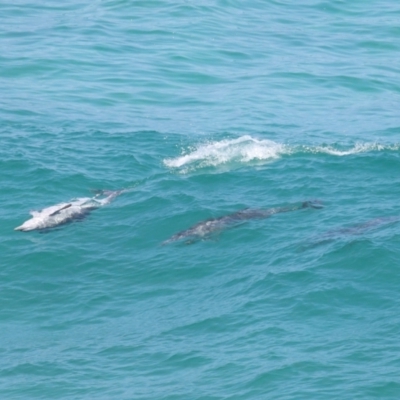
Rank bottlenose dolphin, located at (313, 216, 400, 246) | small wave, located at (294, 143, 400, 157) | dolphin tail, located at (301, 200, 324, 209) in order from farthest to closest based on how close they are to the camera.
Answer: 1. small wave, located at (294, 143, 400, 157)
2. dolphin tail, located at (301, 200, 324, 209)
3. bottlenose dolphin, located at (313, 216, 400, 246)

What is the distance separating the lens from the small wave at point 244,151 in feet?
99.3

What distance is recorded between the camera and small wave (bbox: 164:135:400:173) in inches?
1192

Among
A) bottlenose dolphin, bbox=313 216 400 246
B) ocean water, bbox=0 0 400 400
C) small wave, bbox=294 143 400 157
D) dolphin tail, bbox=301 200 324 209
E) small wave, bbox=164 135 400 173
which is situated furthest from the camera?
small wave, bbox=294 143 400 157

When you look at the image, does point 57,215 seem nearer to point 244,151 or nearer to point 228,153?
point 228,153

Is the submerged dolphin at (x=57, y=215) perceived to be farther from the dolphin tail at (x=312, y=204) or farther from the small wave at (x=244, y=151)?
the dolphin tail at (x=312, y=204)

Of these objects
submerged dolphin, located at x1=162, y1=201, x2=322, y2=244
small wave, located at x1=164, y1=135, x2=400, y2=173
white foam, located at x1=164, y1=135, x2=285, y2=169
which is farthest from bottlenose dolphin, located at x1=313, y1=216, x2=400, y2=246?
white foam, located at x1=164, y1=135, x2=285, y2=169

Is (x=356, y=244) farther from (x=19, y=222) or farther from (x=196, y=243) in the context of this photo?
(x=19, y=222)

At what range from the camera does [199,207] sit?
26.5 meters

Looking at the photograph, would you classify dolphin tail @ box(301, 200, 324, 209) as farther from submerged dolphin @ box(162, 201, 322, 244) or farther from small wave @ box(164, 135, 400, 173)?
→ small wave @ box(164, 135, 400, 173)

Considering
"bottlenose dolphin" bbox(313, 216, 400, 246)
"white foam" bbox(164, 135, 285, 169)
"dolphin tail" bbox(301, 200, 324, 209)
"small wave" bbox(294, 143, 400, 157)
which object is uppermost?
"white foam" bbox(164, 135, 285, 169)

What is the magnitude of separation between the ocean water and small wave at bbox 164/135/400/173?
0.33ft

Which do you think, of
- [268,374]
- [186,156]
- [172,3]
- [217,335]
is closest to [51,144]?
[186,156]

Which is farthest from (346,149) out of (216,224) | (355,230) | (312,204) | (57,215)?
(57,215)

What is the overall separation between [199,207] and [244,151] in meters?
5.12
